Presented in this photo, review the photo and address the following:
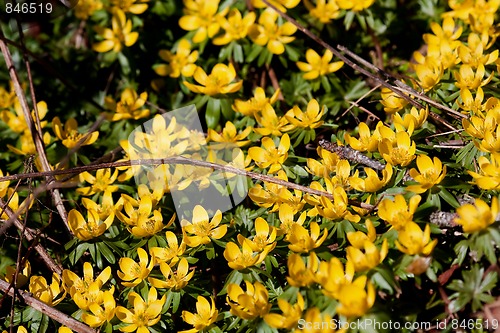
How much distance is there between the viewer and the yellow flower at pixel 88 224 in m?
2.31

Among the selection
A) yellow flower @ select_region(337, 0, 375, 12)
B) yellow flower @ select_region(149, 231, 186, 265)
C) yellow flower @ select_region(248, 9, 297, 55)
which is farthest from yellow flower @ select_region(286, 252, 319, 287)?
yellow flower @ select_region(337, 0, 375, 12)

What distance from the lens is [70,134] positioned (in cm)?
294

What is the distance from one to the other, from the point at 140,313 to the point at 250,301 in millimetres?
427

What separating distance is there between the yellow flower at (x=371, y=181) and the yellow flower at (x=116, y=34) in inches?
67.4

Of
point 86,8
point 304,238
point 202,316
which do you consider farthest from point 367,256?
point 86,8

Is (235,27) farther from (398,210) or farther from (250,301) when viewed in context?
(250,301)

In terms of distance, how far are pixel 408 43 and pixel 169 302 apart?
2.21m

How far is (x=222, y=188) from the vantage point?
2.51 meters

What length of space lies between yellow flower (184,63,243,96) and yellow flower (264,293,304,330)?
4.34 feet

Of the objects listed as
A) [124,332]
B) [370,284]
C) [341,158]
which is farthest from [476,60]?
[124,332]

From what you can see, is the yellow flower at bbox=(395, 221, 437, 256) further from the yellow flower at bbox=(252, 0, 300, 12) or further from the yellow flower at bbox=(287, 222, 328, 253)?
the yellow flower at bbox=(252, 0, 300, 12)

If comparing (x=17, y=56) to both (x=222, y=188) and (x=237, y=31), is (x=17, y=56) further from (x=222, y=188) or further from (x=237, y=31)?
(x=222, y=188)

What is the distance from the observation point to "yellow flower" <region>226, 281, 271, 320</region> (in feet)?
6.23

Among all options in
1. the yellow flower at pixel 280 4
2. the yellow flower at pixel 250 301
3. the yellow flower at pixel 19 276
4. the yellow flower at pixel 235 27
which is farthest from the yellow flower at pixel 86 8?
the yellow flower at pixel 250 301
